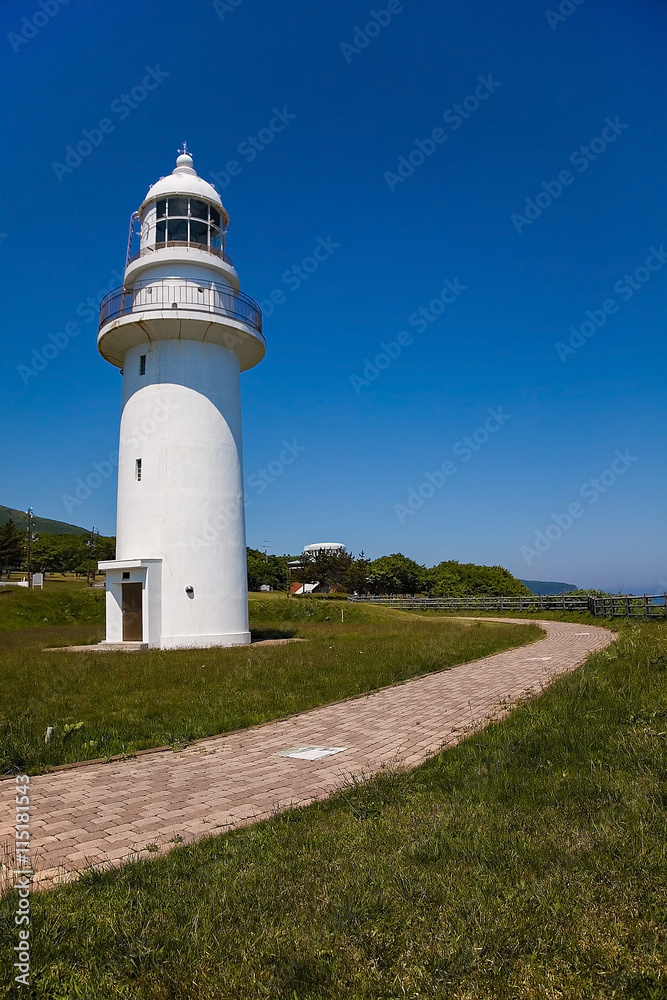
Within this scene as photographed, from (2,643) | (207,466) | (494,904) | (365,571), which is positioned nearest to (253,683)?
(494,904)

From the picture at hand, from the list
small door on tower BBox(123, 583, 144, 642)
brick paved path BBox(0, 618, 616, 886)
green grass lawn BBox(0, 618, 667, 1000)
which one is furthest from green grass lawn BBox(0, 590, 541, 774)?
green grass lawn BBox(0, 618, 667, 1000)

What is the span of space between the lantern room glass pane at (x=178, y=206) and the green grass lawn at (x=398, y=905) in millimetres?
20820

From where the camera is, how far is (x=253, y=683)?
1201 cm

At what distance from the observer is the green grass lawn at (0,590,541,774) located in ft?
27.3

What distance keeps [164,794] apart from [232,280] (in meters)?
19.0

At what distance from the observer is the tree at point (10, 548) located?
78.4 meters

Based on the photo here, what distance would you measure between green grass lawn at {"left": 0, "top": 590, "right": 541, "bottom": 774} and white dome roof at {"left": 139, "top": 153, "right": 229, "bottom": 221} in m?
14.9

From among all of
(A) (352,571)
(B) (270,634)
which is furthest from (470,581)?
(B) (270,634)

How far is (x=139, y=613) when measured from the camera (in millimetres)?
21016

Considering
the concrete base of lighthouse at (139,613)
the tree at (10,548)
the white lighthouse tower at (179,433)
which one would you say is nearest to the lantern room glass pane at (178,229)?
the white lighthouse tower at (179,433)

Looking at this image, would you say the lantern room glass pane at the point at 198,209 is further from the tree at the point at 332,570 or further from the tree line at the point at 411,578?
the tree at the point at 332,570

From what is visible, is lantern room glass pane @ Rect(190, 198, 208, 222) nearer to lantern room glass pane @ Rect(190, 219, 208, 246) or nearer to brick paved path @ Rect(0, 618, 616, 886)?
lantern room glass pane @ Rect(190, 219, 208, 246)

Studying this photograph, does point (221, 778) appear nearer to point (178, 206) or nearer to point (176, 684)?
point (176, 684)

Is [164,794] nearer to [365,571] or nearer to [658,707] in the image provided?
[658,707]
